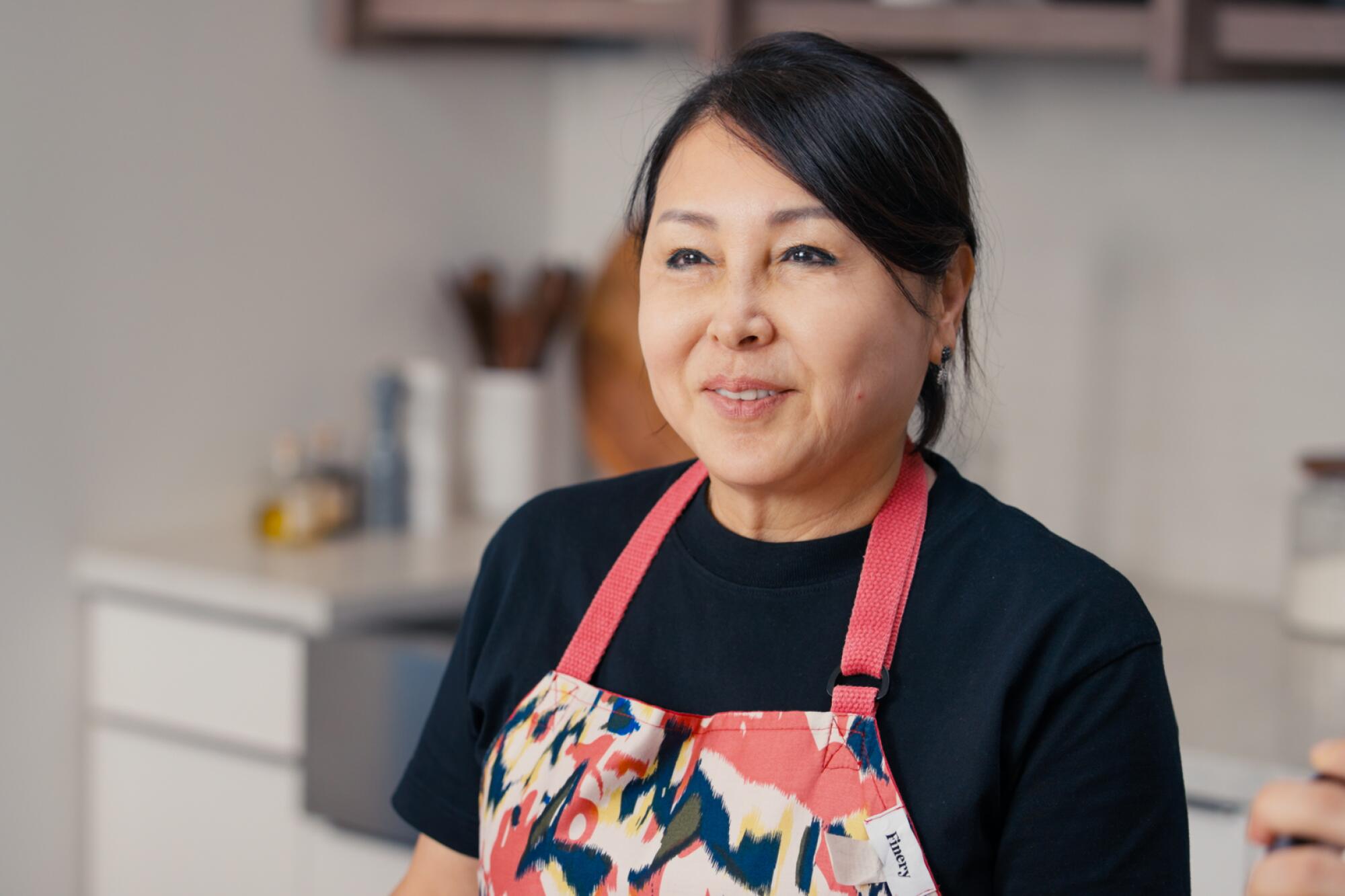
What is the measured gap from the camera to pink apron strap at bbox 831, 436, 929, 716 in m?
1.05

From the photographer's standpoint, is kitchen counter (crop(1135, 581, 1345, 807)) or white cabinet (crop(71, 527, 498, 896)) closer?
kitchen counter (crop(1135, 581, 1345, 807))

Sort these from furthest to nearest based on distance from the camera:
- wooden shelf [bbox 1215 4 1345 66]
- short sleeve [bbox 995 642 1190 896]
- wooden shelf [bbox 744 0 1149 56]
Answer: wooden shelf [bbox 744 0 1149 56]
wooden shelf [bbox 1215 4 1345 66]
short sleeve [bbox 995 642 1190 896]

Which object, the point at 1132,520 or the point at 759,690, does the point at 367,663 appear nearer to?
the point at 759,690

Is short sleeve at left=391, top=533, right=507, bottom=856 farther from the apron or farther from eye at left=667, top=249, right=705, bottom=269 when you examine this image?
eye at left=667, top=249, right=705, bottom=269

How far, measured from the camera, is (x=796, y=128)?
41.9 inches

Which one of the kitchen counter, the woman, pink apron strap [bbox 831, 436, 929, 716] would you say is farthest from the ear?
the kitchen counter

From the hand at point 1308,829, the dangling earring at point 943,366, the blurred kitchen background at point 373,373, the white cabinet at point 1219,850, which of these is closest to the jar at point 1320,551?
the blurred kitchen background at point 373,373

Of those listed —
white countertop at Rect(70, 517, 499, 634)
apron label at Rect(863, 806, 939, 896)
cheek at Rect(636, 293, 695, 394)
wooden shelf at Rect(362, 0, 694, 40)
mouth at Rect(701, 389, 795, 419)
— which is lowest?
white countertop at Rect(70, 517, 499, 634)

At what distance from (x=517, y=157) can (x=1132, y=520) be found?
124cm

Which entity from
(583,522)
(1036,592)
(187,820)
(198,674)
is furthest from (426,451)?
(1036,592)

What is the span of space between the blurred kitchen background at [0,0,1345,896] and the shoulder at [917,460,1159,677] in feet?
2.35

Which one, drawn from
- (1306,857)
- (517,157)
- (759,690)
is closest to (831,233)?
(759,690)

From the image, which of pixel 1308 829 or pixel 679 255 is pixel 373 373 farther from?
pixel 1308 829

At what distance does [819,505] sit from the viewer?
3.75ft
